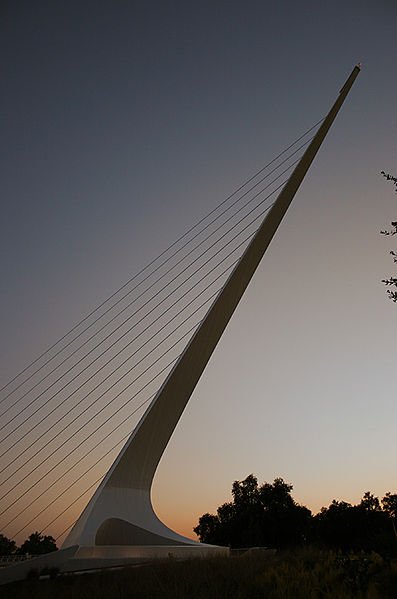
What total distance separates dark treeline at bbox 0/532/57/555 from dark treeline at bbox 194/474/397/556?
106ft

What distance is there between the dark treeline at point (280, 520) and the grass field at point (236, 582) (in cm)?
3399

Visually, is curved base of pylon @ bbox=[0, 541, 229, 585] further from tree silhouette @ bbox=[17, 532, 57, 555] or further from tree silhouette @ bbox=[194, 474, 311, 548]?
tree silhouette @ bbox=[17, 532, 57, 555]

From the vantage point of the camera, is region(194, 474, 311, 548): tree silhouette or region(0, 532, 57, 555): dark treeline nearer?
region(194, 474, 311, 548): tree silhouette

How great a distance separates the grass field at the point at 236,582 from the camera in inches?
176

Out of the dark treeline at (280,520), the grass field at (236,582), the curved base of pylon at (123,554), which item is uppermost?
the grass field at (236,582)

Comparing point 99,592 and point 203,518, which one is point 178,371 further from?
point 203,518

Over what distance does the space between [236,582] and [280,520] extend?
140 feet

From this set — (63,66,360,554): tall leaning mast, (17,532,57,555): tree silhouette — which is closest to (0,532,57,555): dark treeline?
(17,532,57,555): tree silhouette

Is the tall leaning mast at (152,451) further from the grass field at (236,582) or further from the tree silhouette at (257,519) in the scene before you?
the tree silhouette at (257,519)

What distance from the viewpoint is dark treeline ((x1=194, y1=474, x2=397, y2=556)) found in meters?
39.0

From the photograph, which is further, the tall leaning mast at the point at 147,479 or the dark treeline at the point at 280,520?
the dark treeline at the point at 280,520

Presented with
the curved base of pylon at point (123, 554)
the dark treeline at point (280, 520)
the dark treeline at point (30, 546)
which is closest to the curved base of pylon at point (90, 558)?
the curved base of pylon at point (123, 554)

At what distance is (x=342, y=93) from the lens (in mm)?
18891

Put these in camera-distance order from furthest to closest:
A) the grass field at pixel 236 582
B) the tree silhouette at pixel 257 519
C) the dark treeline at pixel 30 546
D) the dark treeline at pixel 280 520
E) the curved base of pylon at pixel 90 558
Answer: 1. the dark treeline at pixel 30 546
2. the tree silhouette at pixel 257 519
3. the dark treeline at pixel 280 520
4. the curved base of pylon at pixel 90 558
5. the grass field at pixel 236 582
